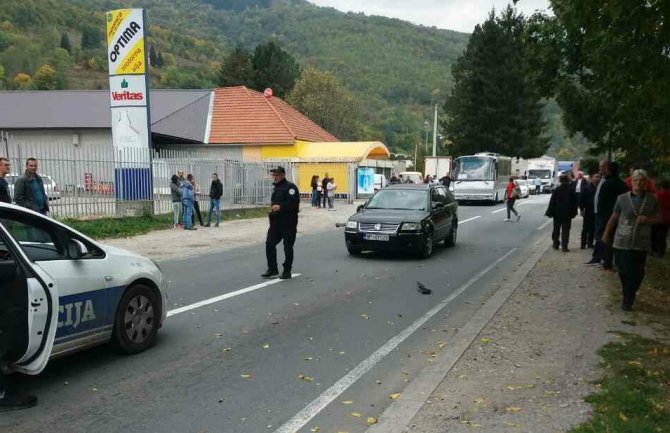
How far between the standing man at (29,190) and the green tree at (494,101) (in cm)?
5253

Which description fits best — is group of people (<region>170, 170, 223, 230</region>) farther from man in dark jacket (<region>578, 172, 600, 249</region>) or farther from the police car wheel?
the police car wheel

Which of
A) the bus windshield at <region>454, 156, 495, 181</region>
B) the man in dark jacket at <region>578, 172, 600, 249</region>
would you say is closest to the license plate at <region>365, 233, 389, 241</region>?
the man in dark jacket at <region>578, 172, 600, 249</region>

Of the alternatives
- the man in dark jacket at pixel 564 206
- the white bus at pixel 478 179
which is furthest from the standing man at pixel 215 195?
the white bus at pixel 478 179

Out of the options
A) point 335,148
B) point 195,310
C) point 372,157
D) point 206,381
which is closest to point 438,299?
point 195,310

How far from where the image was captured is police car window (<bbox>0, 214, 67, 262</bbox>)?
16.4ft

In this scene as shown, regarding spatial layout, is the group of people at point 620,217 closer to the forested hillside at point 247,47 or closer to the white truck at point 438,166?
the white truck at point 438,166

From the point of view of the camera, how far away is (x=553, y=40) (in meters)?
16.0

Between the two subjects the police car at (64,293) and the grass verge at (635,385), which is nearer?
the grass verge at (635,385)

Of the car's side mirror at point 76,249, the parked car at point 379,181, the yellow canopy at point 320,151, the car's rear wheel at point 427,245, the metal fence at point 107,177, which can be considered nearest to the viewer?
the car's side mirror at point 76,249

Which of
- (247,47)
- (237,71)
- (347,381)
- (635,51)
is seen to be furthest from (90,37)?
(347,381)

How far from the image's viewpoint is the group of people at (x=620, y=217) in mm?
7398

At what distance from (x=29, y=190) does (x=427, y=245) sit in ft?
25.8

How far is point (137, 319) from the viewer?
235 inches

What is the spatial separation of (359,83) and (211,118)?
6564 centimetres
